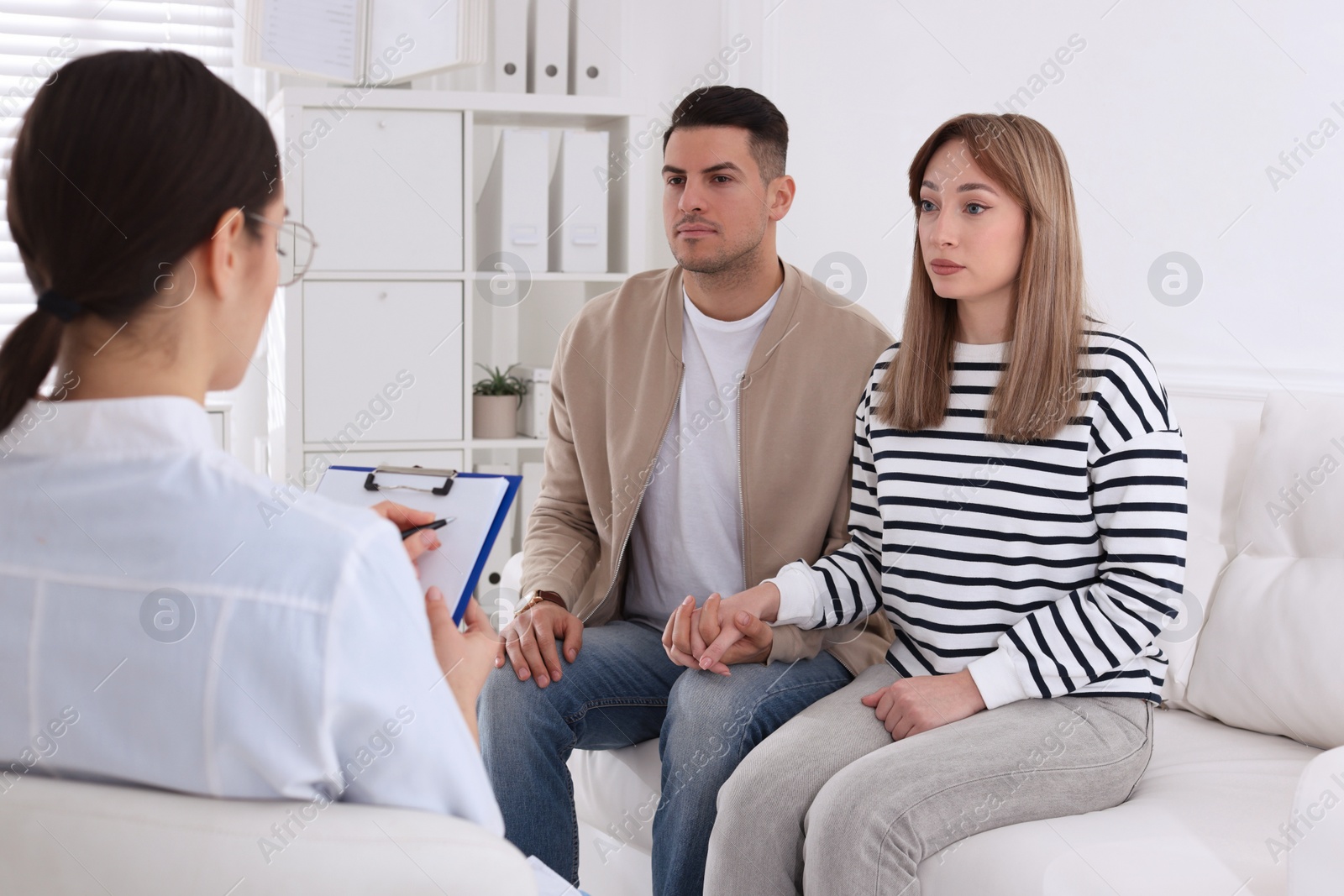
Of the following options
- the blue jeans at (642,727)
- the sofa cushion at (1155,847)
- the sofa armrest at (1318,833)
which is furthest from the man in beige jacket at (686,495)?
the sofa armrest at (1318,833)

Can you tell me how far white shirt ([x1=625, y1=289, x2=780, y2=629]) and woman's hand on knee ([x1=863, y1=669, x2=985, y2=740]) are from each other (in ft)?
1.47

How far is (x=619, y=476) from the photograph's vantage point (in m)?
1.87

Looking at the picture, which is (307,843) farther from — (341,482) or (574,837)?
(574,837)

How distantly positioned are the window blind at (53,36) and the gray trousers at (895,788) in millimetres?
2418

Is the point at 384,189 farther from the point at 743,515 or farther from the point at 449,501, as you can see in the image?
the point at 449,501

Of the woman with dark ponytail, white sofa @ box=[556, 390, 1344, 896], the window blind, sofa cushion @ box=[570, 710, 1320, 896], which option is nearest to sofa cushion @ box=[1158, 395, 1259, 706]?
white sofa @ box=[556, 390, 1344, 896]

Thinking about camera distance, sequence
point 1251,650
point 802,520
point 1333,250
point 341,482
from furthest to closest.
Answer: point 1333,250, point 802,520, point 1251,650, point 341,482

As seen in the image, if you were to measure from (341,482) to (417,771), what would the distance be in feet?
1.63

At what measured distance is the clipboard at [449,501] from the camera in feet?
3.41

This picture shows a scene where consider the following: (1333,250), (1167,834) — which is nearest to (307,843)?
(1167,834)

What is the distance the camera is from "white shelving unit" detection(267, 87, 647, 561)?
265 centimetres

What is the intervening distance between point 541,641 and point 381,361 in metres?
1.25

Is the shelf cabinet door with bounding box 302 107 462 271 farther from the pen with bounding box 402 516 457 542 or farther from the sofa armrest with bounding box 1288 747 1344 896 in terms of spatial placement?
the sofa armrest with bounding box 1288 747 1344 896

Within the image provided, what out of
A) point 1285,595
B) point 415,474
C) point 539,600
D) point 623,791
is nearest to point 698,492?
point 539,600
